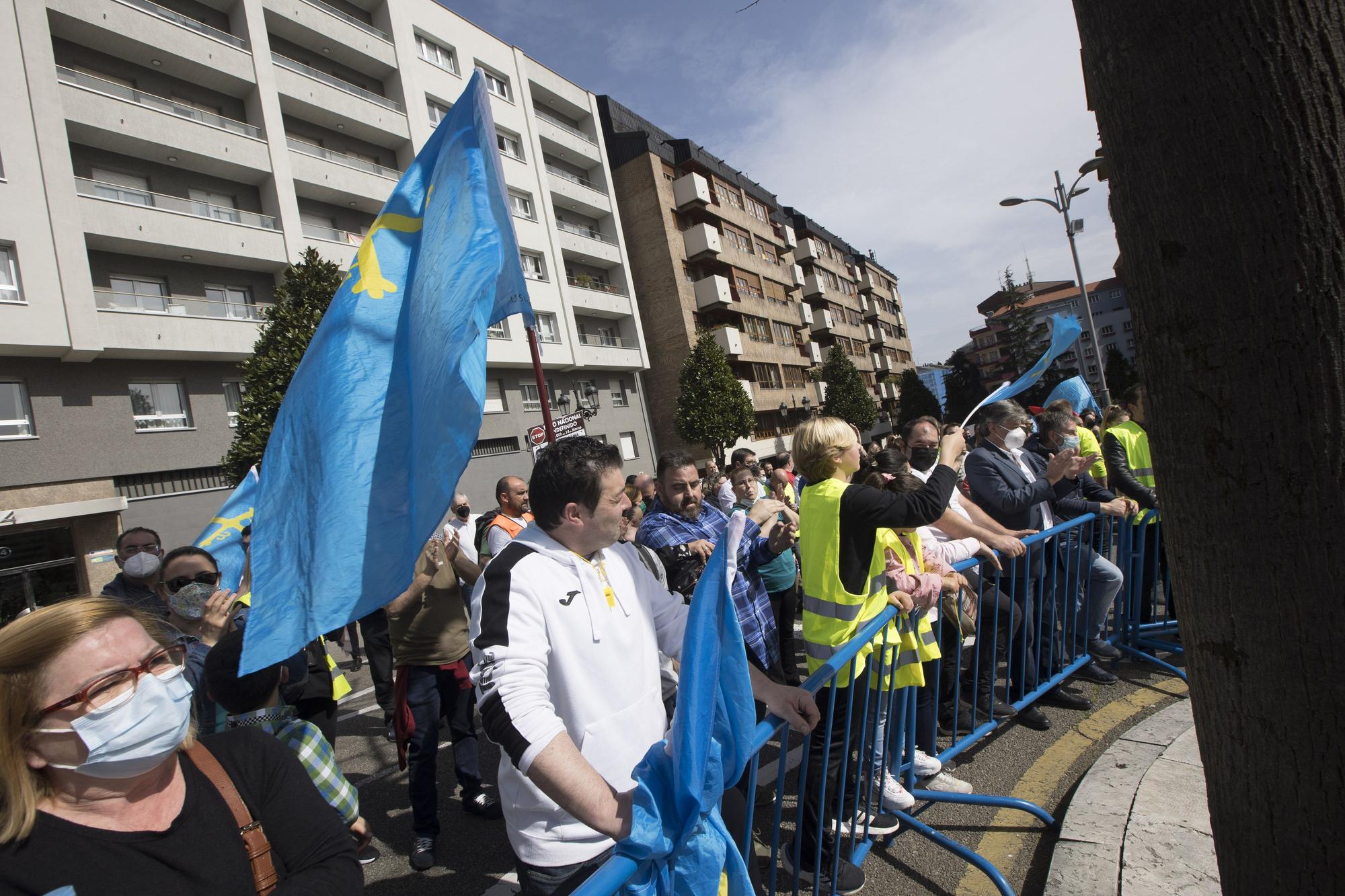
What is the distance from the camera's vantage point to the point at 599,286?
32562 millimetres

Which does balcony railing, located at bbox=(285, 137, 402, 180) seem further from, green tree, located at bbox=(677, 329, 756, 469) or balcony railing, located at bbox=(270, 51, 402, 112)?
green tree, located at bbox=(677, 329, 756, 469)

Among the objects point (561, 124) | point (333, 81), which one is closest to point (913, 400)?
point (561, 124)

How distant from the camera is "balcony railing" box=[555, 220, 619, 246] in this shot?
31328mm

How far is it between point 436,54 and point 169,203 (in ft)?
41.8

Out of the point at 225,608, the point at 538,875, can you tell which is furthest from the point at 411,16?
the point at 538,875

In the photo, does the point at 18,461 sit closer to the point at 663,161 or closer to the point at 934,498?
the point at 934,498

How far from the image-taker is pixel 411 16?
84.9ft

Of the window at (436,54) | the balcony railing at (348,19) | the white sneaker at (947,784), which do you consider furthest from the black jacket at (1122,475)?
the window at (436,54)

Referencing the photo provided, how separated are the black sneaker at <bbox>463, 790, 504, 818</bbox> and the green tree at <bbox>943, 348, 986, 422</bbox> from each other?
2598 inches

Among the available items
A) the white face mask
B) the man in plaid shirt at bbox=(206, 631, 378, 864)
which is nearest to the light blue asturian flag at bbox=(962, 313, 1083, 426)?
the man in plaid shirt at bbox=(206, 631, 378, 864)

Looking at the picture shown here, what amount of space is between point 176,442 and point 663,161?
91.4ft

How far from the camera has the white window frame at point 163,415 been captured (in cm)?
1759

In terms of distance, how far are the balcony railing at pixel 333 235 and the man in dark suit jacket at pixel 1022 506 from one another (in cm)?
2184

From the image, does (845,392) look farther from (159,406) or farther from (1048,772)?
(1048,772)
